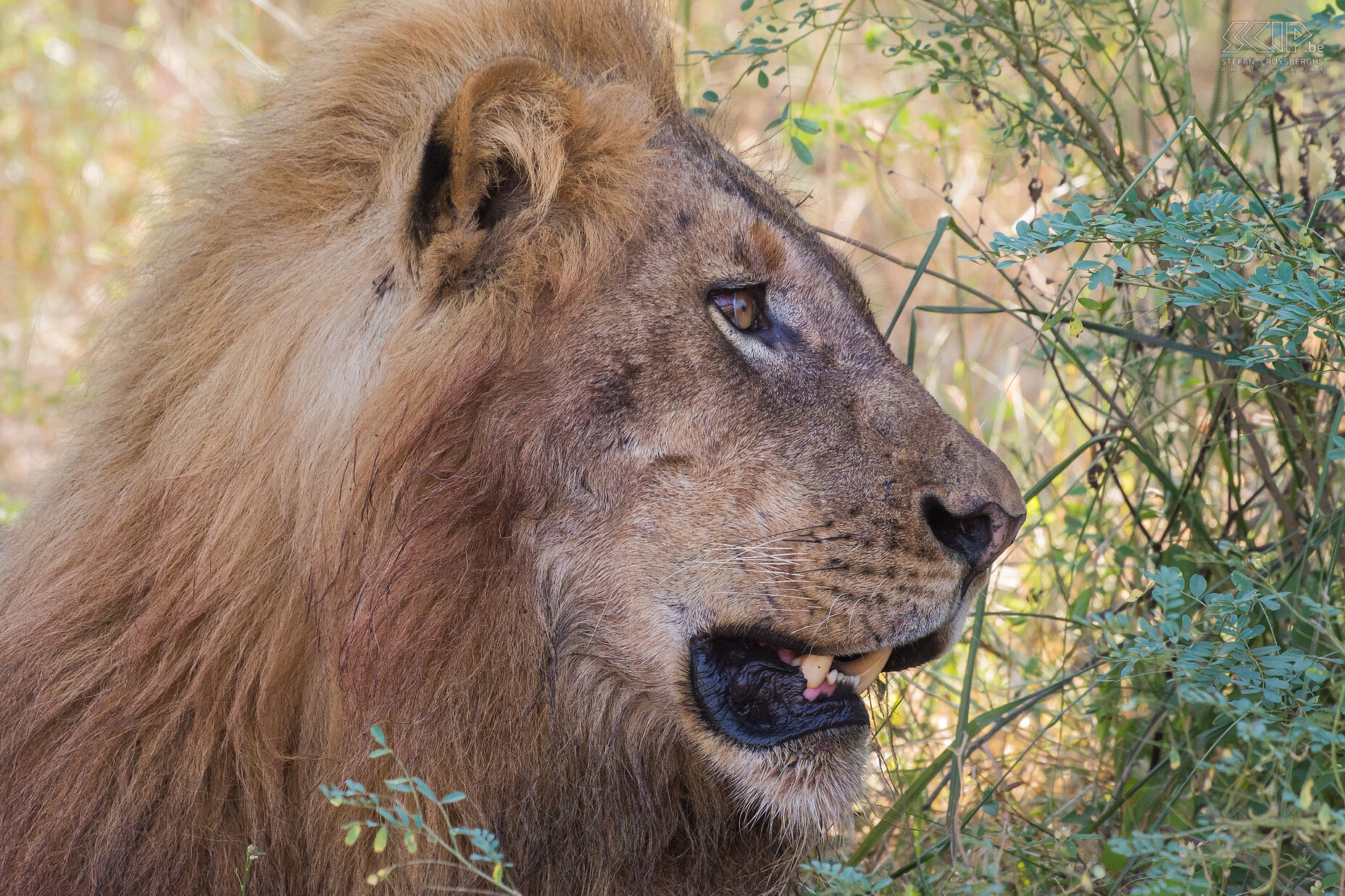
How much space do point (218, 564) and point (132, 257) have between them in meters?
0.79

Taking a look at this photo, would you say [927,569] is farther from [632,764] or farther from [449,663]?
[449,663]

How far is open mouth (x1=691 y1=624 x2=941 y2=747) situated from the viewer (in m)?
2.19

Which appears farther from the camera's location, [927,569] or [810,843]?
[810,843]

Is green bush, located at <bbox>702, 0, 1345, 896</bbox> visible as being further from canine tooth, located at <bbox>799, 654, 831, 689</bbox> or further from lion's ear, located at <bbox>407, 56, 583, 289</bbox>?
lion's ear, located at <bbox>407, 56, 583, 289</bbox>

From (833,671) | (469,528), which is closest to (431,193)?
(469,528)

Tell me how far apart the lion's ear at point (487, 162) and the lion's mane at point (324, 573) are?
3cm

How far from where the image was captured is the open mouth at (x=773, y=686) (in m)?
2.19

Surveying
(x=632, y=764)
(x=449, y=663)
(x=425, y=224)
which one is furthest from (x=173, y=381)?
(x=632, y=764)

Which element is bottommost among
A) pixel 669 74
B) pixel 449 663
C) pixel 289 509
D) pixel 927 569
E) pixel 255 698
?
pixel 255 698

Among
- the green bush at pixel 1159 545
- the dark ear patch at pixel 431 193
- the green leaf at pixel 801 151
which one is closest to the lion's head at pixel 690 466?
the dark ear patch at pixel 431 193

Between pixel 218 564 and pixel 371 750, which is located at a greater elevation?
pixel 218 564

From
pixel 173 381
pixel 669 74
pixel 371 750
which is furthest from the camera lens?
pixel 669 74

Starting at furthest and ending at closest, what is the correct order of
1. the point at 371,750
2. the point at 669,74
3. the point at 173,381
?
the point at 669,74 < the point at 173,381 < the point at 371,750

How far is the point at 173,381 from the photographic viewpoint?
2246 mm
